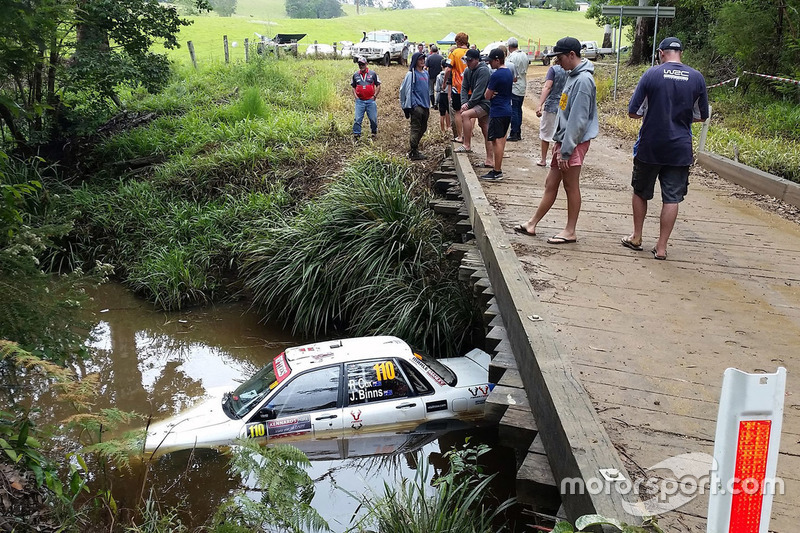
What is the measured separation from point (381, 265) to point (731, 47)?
1317cm

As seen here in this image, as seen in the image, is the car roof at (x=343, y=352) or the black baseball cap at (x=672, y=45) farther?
the car roof at (x=343, y=352)

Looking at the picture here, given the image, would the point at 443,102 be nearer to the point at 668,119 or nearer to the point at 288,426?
the point at 668,119

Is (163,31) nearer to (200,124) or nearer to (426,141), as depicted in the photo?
(200,124)

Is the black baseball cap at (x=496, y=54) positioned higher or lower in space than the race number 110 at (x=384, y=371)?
higher

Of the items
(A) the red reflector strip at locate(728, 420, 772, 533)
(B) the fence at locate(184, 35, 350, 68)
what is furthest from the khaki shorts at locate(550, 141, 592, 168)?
(B) the fence at locate(184, 35, 350, 68)

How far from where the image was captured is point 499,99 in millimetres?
9438

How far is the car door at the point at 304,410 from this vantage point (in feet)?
22.5

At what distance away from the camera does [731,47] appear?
675 inches

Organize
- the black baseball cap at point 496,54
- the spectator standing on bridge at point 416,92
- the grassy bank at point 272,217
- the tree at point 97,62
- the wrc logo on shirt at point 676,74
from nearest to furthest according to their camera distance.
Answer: the wrc logo on shirt at point 676,74
the black baseball cap at point 496,54
the grassy bank at point 272,217
the spectator standing on bridge at point 416,92
the tree at point 97,62

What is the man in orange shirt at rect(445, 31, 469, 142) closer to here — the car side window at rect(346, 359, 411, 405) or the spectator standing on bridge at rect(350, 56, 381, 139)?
the spectator standing on bridge at rect(350, 56, 381, 139)

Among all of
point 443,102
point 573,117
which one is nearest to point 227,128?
point 443,102

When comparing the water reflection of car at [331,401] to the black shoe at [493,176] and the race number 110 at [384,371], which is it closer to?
the race number 110 at [384,371]

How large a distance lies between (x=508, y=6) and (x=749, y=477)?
89907 millimetres

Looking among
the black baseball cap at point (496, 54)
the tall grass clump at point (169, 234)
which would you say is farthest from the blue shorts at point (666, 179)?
the tall grass clump at point (169, 234)
